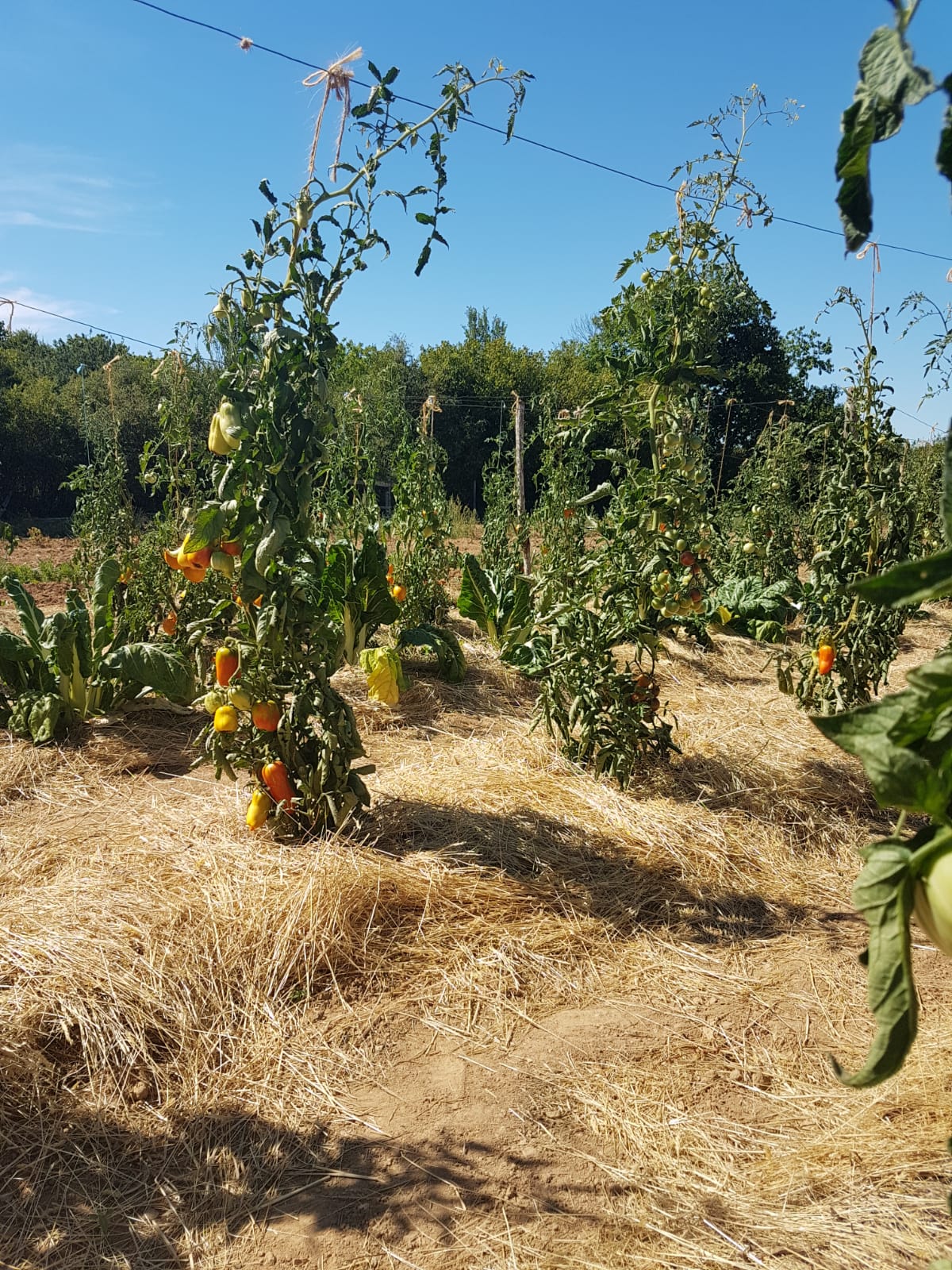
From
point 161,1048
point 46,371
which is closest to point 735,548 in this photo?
point 161,1048

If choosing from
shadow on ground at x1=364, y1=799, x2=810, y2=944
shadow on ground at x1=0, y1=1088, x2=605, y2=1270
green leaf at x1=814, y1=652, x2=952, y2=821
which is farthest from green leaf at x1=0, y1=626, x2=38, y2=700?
green leaf at x1=814, y1=652, x2=952, y2=821

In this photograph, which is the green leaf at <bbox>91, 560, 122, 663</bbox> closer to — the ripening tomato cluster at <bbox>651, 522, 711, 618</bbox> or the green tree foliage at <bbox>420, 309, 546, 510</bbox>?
the ripening tomato cluster at <bbox>651, 522, 711, 618</bbox>

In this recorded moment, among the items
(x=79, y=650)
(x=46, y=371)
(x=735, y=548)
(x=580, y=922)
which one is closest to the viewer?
(x=580, y=922)

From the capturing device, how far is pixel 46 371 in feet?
87.4

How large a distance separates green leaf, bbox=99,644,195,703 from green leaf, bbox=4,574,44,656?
13.5 inches

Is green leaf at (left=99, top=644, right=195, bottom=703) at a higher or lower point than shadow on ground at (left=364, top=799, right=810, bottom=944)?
higher

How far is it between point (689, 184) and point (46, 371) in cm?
2671

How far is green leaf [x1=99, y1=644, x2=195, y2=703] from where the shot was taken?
4.48 m

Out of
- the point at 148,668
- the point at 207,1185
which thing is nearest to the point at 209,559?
the point at 148,668

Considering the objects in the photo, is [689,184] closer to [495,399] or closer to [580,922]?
[580,922]

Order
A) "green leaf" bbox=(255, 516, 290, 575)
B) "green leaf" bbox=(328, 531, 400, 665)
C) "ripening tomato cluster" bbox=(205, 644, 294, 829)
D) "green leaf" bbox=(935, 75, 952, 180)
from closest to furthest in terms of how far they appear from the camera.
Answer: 1. "green leaf" bbox=(935, 75, 952, 180)
2. "green leaf" bbox=(255, 516, 290, 575)
3. "ripening tomato cluster" bbox=(205, 644, 294, 829)
4. "green leaf" bbox=(328, 531, 400, 665)

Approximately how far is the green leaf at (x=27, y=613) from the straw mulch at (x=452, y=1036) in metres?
0.68

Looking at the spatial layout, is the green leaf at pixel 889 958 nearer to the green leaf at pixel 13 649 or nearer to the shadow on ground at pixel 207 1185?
the shadow on ground at pixel 207 1185

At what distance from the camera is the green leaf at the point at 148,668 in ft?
14.7
